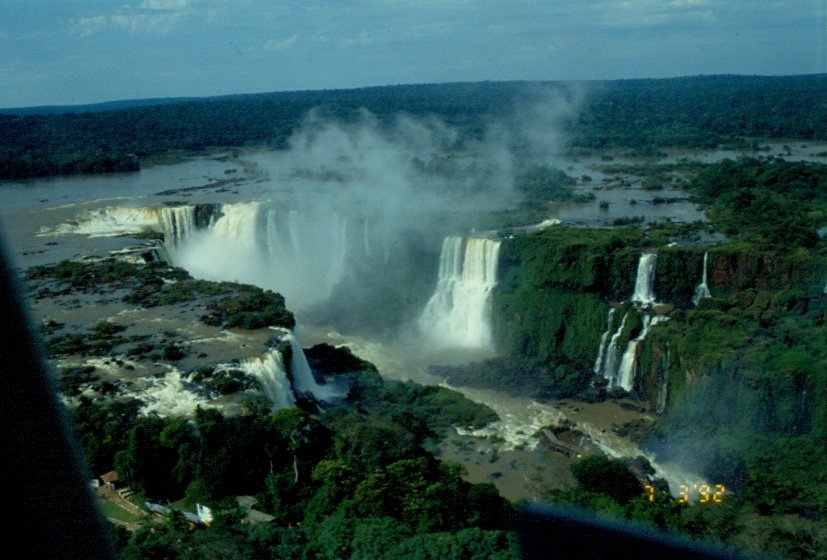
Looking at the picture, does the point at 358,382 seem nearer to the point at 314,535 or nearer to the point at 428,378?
the point at 428,378

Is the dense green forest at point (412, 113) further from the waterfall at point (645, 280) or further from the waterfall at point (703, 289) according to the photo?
the waterfall at point (703, 289)

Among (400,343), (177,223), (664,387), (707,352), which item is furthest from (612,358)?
(177,223)

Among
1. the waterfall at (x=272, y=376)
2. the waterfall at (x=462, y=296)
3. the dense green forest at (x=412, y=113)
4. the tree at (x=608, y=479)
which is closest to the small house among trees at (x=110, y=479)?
the waterfall at (x=272, y=376)

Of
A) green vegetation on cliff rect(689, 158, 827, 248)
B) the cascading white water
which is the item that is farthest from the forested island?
the cascading white water

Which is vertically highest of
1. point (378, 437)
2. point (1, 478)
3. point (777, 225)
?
point (1, 478)

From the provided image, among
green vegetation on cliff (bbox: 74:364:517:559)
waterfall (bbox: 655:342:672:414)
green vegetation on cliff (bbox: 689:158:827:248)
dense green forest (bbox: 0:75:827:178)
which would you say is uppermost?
dense green forest (bbox: 0:75:827:178)

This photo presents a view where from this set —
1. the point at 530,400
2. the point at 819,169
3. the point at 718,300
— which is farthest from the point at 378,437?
the point at 819,169

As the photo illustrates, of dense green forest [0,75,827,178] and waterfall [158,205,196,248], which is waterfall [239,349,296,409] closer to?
waterfall [158,205,196,248]
